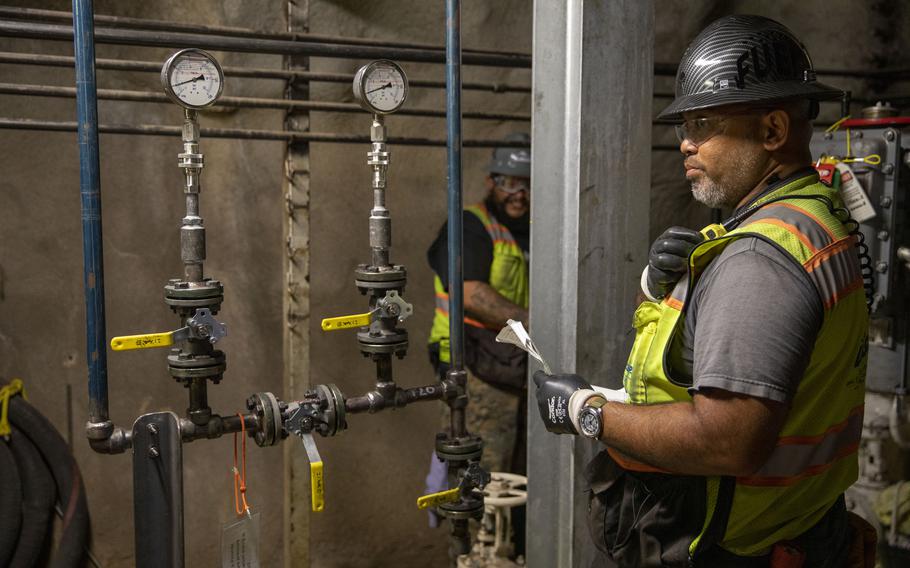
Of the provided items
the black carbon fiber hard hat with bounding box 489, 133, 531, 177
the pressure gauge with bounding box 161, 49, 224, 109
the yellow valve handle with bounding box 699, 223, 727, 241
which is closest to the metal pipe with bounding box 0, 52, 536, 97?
the black carbon fiber hard hat with bounding box 489, 133, 531, 177

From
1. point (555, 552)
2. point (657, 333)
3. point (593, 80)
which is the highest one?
point (593, 80)

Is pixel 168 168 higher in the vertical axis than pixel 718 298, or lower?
higher

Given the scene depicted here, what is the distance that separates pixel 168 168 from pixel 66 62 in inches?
38.4

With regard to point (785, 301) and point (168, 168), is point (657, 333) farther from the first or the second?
point (168, 168)

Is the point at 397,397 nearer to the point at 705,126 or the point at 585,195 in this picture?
the point at 585,195

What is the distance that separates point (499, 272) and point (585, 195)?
4.94ft

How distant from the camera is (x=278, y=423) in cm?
193

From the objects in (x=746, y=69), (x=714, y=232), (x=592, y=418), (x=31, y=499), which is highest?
(x=746, y=69)

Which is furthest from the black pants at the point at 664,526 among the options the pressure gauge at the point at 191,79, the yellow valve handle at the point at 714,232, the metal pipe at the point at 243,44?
the metal pipe at the point at 243,44

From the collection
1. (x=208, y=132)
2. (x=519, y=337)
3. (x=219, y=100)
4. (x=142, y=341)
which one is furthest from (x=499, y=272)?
(x=142, y=341)

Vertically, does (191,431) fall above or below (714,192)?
below

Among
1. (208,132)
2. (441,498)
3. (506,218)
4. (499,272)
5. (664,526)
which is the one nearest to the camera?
(664,526)

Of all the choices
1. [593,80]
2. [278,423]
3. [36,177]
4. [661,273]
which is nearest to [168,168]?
[36,177]

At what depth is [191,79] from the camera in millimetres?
1896
